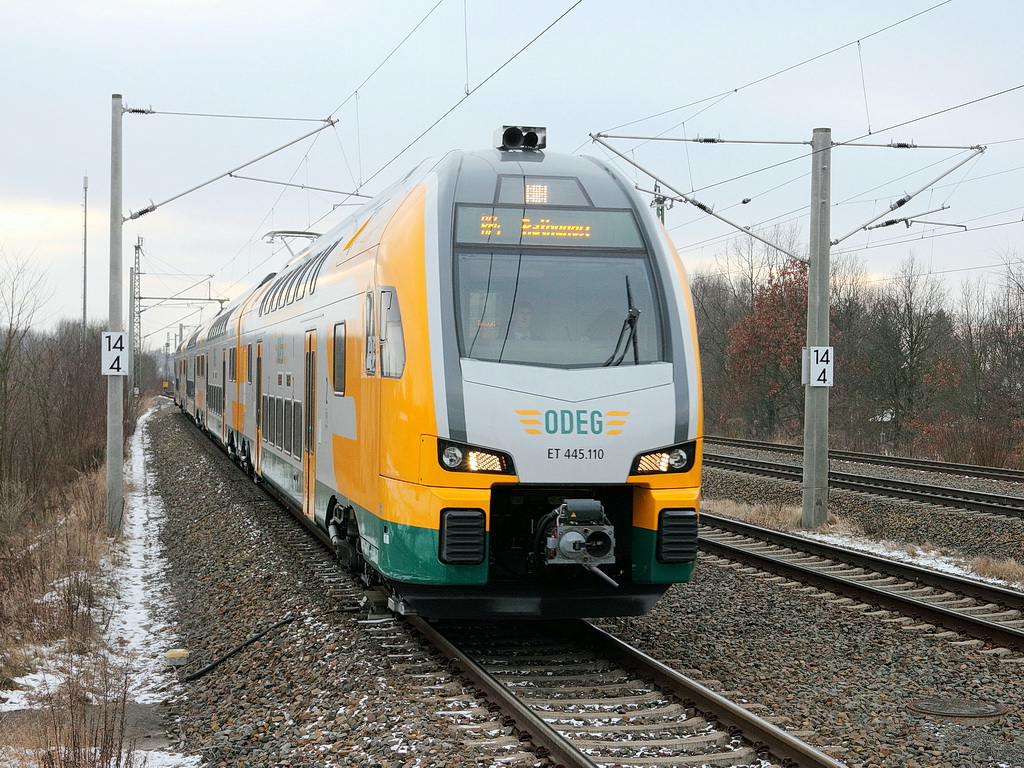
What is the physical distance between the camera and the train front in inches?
276

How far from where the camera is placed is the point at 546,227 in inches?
307

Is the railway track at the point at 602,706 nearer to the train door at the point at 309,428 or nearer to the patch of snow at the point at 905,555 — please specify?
the train door at the point at 309,428

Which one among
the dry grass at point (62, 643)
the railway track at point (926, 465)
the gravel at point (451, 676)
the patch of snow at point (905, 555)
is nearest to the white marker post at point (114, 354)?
the dry grass at point (62, 643)

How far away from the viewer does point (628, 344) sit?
7.54 metres

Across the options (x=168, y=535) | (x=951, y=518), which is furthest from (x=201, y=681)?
(x=951, y=518)

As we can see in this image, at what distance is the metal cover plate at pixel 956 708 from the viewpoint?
21.6ft

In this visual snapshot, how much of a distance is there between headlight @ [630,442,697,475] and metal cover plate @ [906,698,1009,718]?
215 centimetres

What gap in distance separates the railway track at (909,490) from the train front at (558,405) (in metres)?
10.0

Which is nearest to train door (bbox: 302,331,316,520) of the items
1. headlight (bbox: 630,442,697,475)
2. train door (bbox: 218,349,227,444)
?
headlight (bbox: 630,442,697,475)

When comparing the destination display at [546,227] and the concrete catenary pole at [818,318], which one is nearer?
the destination display at [546,227]

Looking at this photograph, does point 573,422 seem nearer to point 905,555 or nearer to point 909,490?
point 905,555

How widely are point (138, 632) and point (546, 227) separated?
6075mm

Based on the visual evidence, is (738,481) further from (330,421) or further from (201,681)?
(201,681)

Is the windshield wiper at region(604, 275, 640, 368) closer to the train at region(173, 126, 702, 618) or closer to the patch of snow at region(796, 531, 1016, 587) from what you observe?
the train at region(173, 126, 702, 618)
